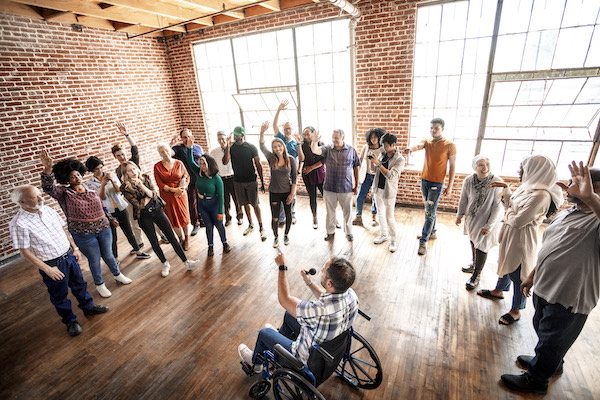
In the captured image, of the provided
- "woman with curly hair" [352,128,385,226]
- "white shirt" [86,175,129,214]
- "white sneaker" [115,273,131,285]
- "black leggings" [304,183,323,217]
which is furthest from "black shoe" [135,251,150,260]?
"woman with curly hair" [352,128,385,226]

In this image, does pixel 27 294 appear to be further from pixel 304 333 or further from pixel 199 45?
pixel 199 45

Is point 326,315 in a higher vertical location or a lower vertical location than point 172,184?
lower

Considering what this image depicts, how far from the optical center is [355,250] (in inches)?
169

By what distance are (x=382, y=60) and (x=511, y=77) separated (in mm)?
1906

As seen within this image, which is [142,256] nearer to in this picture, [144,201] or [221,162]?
[144,201]

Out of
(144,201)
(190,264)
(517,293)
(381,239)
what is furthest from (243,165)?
(517,293)

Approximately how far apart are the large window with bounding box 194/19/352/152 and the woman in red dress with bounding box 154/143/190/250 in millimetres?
2627

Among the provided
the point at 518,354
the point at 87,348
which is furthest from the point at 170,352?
the point at 518,354

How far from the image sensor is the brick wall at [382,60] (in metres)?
4.71

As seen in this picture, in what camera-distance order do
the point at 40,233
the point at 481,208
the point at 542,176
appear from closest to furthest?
1. the point at 542,176
2. the point at 40,233
3. the point at 481,208

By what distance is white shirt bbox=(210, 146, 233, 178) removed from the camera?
187 inches

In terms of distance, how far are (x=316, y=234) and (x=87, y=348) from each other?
10.3ft

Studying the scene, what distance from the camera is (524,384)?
2.25m

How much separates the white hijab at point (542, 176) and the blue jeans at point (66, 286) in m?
4.34
